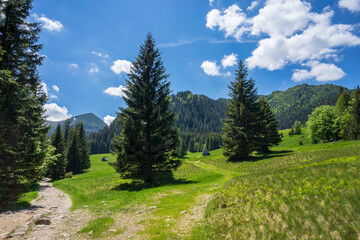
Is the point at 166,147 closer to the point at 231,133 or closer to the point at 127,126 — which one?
the point at 127,126

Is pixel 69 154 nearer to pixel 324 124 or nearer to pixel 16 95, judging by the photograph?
pixel 16 95

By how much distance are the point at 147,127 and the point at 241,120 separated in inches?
765

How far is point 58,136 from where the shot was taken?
51750 millimetres

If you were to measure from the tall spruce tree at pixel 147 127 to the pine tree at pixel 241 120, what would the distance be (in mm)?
14741

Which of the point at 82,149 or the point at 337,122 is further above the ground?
the point at 337,122

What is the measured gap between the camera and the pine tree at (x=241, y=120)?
30578 mm

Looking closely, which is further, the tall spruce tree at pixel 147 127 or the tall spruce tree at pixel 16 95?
the tall spruce tree at pixel 147 127

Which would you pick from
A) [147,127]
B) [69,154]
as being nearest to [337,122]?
[147,127]

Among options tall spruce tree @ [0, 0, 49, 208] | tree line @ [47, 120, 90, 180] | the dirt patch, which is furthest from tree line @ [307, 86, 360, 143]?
tree line @ [47, 120, 90, 180]

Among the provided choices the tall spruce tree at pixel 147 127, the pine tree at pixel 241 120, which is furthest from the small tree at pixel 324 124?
the tall spruce tree at pixel 147 127

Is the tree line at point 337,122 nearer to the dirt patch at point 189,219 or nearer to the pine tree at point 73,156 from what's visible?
the dirt patch at point 189,219

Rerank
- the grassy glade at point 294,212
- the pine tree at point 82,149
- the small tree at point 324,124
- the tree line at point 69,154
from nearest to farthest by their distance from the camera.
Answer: the grassy glade at point 294,212 < the tree line at point 69,154 < the small tree at point 324,124 < the pine tree at point 82,149

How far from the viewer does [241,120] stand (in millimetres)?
31594

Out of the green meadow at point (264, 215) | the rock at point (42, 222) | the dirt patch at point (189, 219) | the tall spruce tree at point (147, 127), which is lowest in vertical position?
the rock at point (42, 222)
